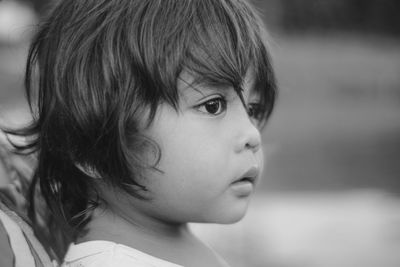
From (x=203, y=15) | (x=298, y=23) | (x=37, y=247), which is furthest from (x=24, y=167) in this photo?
(x=298, y=23)

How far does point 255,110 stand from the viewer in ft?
5.35

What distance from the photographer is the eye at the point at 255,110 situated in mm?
1518

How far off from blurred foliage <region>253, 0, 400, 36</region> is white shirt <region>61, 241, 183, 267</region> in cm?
1214

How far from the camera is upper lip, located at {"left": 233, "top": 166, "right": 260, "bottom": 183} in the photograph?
139cm

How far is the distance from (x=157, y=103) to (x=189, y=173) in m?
0.14

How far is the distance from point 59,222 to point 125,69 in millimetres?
410

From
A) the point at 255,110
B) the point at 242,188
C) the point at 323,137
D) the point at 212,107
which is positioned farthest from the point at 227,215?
the point at 323,137

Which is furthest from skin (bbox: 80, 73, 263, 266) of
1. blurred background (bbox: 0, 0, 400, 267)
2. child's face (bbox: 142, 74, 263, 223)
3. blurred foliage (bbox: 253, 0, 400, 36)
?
blurred foliage (bbox: 253, 0, 400, 36)

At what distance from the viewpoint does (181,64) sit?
1345mm

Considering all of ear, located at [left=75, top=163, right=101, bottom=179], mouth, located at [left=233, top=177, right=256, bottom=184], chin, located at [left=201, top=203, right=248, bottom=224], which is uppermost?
mouth, located at [left=233, top=177, right=256, bottom=184]

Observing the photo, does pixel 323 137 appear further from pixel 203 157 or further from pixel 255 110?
pixel 203 157

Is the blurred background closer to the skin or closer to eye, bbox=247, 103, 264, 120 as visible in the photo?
eye, bbox=247, 103, 264, 120

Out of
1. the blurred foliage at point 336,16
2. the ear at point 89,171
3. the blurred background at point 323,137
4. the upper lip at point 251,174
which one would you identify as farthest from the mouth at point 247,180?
the blurred foliage at point 336,16

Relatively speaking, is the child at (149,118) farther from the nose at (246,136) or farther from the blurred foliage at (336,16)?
Result: the blurred foliage at (336,16)
